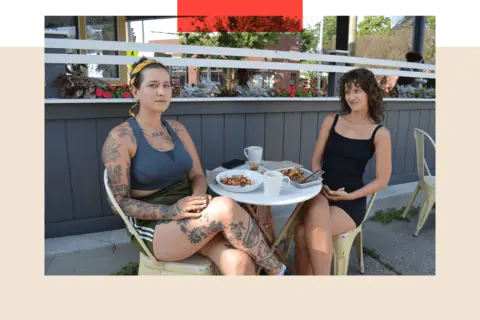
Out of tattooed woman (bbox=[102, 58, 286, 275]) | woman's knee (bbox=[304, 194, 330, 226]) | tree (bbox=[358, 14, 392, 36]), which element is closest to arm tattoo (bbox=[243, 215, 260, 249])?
tattooed woman (bbox=[102, 58, 286, 275])

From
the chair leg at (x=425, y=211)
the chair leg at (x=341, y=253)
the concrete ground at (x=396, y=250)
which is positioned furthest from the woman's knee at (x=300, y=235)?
the chair leg at (x=425, y=211)

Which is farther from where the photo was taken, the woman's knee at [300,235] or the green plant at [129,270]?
the green plant at [129,270]

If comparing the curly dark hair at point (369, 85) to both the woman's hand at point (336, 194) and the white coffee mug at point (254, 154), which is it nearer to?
the woman's hand at point (336, 194)

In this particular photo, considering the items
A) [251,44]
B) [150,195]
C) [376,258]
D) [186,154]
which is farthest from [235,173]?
[251,44]

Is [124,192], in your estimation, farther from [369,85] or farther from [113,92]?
[369,85]

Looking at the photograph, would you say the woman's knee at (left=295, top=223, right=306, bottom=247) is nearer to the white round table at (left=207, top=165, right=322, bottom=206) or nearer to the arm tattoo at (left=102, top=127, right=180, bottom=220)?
the white round table at (left=207, top=165, right=322, bottom=206)

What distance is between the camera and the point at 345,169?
231 cm

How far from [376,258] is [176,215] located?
1977 mm

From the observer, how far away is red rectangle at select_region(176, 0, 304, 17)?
3.09 m

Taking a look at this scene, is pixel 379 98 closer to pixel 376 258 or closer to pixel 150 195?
pixel 376 258

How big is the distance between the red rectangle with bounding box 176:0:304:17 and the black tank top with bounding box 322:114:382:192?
4.45 ft

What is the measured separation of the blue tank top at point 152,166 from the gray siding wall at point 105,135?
0.92 metres

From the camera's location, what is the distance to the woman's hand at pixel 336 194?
7.16 feet

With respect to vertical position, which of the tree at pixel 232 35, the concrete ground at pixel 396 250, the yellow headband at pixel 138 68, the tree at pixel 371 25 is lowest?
the concrete ground at pixel 396 250
